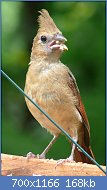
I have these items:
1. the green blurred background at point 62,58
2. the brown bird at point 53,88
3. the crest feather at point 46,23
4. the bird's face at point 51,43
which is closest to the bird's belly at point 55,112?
the brown bird at point 53,88

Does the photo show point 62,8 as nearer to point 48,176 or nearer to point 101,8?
point 101,8

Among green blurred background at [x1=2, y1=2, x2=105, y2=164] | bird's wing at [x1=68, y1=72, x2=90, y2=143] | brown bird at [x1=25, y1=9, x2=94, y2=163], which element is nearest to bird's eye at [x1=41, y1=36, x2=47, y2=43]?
brown bird at [x1=25, y1=9, x2=94, y2=163]

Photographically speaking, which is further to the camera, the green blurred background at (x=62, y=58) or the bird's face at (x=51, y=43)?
the green blurred background at (x=62, y=58)

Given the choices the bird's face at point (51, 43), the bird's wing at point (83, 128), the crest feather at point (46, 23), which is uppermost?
the crest feather at point (46, 23)

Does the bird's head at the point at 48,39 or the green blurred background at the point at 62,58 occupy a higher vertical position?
the bird's head at the point at 48,39

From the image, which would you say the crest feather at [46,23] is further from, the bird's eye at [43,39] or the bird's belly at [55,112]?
the bird's belly at [55,112]

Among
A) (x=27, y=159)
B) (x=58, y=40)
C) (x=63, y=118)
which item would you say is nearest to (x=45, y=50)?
(x=58, y=40)

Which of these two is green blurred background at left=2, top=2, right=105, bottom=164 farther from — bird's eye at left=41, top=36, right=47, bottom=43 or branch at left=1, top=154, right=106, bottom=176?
branch at left=1, top=154, right=106, bottom=176

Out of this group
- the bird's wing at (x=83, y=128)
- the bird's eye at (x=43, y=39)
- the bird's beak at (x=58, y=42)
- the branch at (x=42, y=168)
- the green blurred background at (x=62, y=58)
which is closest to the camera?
the branch at (x=42, y=168)
